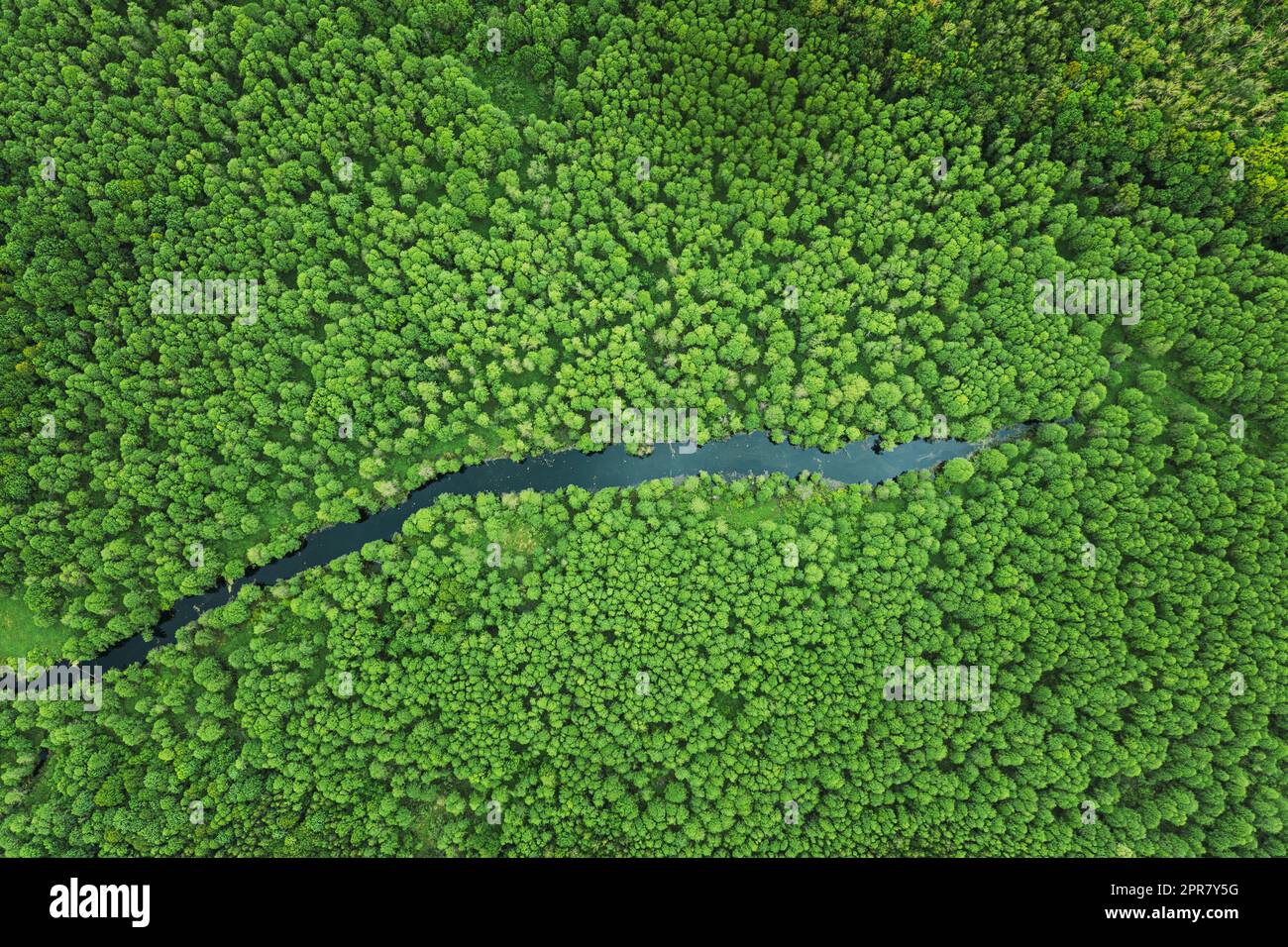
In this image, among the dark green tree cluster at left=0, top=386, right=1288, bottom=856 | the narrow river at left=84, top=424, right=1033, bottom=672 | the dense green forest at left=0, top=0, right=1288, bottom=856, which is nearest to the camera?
the dark green tree cluster at left=0, top=386, right=1288, bottom=856

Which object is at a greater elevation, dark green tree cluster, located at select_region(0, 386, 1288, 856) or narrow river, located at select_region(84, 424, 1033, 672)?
narrow river, located at select_region(84, 424, 1033, 672)

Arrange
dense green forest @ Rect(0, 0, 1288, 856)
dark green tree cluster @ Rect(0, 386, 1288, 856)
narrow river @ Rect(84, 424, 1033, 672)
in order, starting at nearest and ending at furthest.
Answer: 1. dark green tree cluster @ Rect(0, 386, 1288, 856)
2. dense green forest @ Rect(0, 0, 1288, 856)
3. narrow river @ Rect(84, 424, 1033, 672)

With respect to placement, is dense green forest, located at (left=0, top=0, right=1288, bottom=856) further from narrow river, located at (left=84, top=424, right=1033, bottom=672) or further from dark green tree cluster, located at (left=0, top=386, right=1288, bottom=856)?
narrow river, located at (left=84, top=424, right=1033, bottom=672)

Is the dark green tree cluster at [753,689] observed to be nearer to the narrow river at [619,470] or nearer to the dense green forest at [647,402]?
the dense green forest at [647,402]

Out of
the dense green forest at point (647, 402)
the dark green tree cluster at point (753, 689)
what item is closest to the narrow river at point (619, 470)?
the dense green forest at point (647, 402)

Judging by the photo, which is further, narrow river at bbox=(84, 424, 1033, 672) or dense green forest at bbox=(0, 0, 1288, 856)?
narrow river at bbox=(84, 424, 1033, 672)

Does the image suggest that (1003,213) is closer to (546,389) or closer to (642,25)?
(642,25)

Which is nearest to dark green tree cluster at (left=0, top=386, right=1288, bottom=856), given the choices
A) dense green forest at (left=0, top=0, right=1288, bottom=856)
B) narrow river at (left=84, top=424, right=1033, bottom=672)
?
dense green forest at (left=0, top=0, right=1288, bottom=856)

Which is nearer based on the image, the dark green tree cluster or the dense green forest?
the dark green tree cluster

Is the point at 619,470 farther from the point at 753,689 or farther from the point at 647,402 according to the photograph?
the point at 753,689
